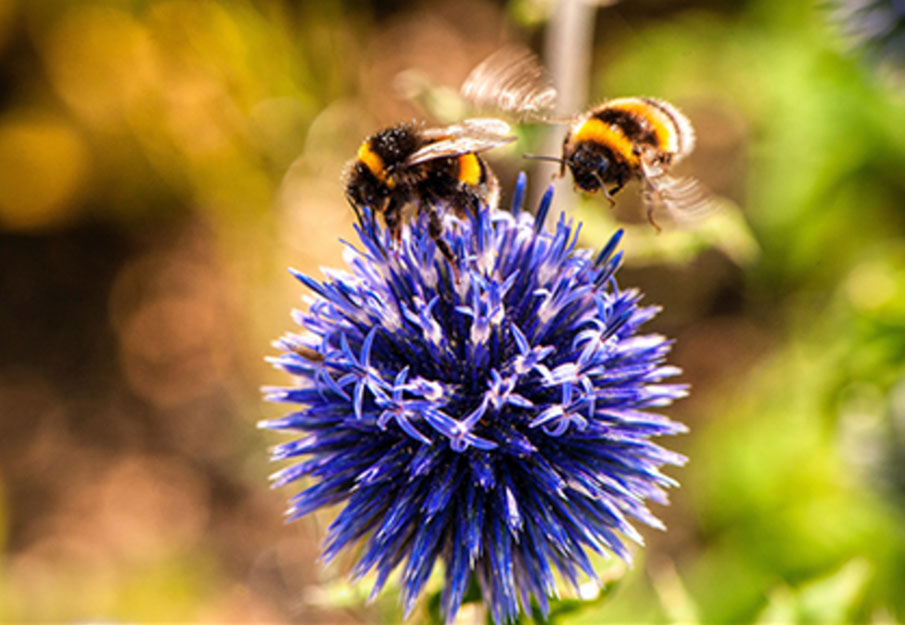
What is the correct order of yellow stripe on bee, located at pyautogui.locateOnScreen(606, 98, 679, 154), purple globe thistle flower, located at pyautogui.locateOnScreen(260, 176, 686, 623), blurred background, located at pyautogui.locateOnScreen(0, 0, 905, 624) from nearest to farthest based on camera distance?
purple globe thistle flower, located at pyautogui.locateOnScreen(260, 176, 686, 623) < yellow stripe on bee, located at pyautogui.locateOnScreen(606, 98, 679, 154) < blurred background, located at pyautogui.locateOnScreen(0, 0, 905, 624)

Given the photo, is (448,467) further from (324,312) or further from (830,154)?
(830,154)

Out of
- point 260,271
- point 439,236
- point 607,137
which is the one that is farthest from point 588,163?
point 260,271

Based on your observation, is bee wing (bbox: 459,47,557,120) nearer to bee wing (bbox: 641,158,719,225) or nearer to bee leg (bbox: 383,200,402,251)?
bee wing (bbox: 641,158,719,225)

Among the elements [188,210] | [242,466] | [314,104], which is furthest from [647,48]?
[242,466]

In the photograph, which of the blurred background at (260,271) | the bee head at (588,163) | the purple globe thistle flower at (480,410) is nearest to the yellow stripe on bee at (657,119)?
the bee head at (588,163)

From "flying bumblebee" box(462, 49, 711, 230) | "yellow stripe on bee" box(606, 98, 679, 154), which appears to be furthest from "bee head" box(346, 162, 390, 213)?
"yellow stripe on bee" box(606, 98, 679, 154)

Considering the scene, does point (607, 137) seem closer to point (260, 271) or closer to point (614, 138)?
point (614, 138)

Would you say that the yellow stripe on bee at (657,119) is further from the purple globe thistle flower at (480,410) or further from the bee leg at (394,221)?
the bee leg at (394,221)
